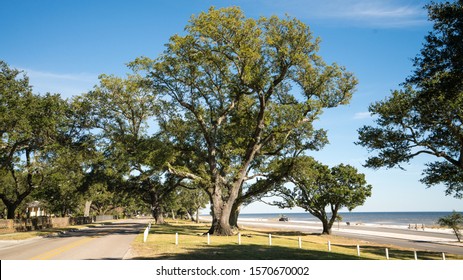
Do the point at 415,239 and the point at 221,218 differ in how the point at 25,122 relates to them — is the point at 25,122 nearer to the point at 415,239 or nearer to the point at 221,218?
the point at 221,218

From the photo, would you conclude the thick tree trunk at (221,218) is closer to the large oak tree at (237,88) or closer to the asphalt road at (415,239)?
the large oak tree at (237,88)

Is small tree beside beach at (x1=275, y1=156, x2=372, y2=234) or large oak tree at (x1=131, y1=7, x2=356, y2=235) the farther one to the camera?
small tree beside beach at (x1=275, y1=156, x2=372, y2=234)

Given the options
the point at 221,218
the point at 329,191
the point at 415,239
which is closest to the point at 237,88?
the point at 221,218

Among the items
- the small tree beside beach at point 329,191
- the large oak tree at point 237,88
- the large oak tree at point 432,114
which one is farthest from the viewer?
the small tree beside beach at point 329,191

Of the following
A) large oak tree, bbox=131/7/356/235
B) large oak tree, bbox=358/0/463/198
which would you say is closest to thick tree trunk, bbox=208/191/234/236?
large oak tree, bbox=131/7/356/235

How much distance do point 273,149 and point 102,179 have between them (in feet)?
79.1

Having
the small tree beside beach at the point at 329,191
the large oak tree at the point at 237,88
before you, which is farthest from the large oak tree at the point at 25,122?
the small tree beside beach at the point at 329,191

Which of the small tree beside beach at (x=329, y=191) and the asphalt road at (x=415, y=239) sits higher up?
the small tree beside beach at (x=329, y=191)

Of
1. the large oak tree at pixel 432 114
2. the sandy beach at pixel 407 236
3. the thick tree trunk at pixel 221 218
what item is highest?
the large oak tree at pixel 432 114

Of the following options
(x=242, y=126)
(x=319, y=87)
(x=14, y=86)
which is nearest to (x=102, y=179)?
(x=14, y=86)

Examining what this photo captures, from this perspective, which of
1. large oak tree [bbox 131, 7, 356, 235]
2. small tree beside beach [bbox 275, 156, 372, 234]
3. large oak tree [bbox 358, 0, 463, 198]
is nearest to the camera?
large oak tree [bbox 358, 0, 463, 198]

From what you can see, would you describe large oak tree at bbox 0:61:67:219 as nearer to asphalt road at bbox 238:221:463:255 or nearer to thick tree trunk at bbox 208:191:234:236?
thick tree trunk at bbox 208:191:234:236

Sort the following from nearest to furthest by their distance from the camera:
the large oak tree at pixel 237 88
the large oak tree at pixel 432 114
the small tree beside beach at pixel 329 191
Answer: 1. the large oak tree at pixel 432 114
2. the large oak tree at pixel 237 88
3. the small tree beside beach at pixel 329 191

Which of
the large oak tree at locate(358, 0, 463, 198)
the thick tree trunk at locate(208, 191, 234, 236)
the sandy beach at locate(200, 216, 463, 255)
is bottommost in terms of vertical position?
the sandy beach at locate(200, 216, 463, 255)
